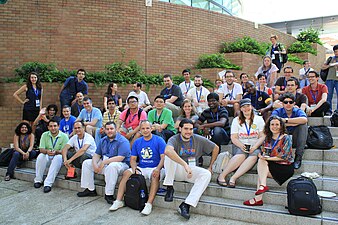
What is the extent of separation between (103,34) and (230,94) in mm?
5829

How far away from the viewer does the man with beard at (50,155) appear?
654 centimetres

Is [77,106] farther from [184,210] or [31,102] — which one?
[184,210]

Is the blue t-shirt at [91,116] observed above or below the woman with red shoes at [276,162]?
above

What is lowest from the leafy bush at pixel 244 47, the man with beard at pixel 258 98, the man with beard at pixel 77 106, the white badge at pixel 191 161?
the white badge at pixel 191 161

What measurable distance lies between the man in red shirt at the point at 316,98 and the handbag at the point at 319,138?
101 cm

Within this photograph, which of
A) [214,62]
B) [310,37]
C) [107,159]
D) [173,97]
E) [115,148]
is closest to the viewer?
[107,159]

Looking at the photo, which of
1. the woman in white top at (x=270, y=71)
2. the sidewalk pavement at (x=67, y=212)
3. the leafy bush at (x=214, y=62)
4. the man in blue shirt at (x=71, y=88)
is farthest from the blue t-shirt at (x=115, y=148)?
the leafy bush at (x=214, y=62)

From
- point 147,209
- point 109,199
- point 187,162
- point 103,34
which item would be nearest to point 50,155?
point 109,199

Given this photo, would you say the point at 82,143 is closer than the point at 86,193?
No

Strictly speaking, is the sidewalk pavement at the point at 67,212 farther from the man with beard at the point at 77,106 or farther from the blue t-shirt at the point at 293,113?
the man with beard at the point at 77,106

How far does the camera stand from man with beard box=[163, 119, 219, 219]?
5.04 meters

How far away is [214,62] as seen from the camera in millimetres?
12609

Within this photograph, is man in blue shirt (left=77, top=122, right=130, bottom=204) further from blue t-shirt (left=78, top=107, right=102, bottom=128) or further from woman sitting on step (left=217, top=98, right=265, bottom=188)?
woman sitting on step (left=217, top=98, right=265, bottom=188)

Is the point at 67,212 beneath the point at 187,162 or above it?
beneath
